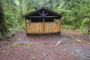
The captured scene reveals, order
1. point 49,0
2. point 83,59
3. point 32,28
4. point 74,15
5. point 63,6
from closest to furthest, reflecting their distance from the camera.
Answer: point 83,59
point 32,28
point 74,15
point 63,6
point 49,0

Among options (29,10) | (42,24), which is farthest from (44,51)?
(29,10)

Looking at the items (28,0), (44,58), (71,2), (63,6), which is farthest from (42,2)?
(44,58)

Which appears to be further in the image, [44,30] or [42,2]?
[42,2]

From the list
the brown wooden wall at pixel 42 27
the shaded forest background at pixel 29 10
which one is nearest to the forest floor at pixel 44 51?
the brown wooden wall at pixel 42 27

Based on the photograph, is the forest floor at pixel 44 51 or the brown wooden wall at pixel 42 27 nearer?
the forest floor at pixel 44 51

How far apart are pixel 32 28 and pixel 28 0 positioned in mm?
15308

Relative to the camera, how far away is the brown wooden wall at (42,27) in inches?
338

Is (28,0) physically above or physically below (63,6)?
above

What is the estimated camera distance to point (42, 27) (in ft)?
28.8

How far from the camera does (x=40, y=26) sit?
873 cm

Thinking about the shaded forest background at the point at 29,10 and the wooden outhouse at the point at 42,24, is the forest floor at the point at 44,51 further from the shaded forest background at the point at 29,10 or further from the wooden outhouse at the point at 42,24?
the shaded forest background at the point at 29,10

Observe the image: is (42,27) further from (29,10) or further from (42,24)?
(29,10)

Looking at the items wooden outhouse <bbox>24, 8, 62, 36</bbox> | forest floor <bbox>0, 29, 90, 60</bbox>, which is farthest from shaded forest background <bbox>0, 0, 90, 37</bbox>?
forest floor <bbox>0, 29, 90, 60</bbox>

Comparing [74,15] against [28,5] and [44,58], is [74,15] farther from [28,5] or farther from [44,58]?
[28,5]
